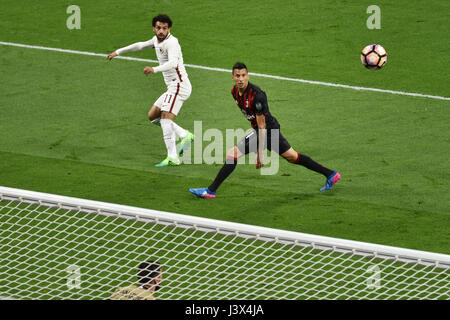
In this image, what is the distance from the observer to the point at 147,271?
24.9 ft

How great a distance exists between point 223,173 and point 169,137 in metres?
1.56

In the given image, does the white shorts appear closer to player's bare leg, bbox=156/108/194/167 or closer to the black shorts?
player's bare leg, bbox=156/108/194/167

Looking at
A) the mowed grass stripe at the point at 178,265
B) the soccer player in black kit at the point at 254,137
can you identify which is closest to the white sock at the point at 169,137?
the soccer player in black kit at the point at 254,137

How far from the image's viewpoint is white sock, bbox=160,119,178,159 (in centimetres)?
1239

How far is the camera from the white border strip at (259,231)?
697 centimetres

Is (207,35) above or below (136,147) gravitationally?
above

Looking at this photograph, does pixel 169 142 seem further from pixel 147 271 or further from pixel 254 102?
pixel 147 271

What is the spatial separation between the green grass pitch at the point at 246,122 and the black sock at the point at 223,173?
0.18 metres

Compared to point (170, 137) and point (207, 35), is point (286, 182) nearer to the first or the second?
point (170, 137)

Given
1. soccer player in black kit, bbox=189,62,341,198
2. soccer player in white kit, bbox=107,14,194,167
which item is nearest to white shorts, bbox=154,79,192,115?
soccer player in white kit, bbox=107,14,194,167

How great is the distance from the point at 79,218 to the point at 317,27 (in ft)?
32.6

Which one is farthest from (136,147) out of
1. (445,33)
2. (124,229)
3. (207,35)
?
(445,33)

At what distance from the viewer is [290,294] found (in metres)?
8.50

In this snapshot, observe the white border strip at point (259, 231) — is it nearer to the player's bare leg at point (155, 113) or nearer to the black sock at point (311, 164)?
the black sock at point (311, 164)
